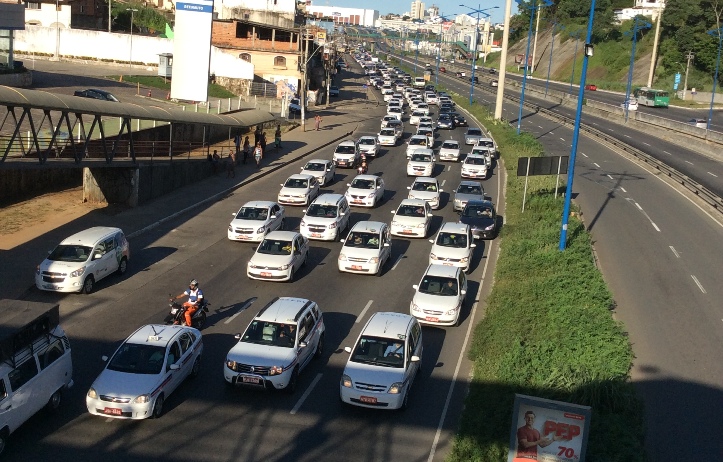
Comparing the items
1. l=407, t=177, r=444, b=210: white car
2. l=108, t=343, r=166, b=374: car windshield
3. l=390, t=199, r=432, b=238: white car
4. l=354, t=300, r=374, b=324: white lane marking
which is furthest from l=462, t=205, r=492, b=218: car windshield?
l=108, t=343, r=166, b=374: car windshield

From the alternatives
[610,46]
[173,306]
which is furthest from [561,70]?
[173,306]

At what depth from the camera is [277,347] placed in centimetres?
1773

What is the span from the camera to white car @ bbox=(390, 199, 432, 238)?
3167cm

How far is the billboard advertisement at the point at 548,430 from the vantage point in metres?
11.9

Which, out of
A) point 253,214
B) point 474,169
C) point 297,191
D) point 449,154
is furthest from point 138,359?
point 449,154

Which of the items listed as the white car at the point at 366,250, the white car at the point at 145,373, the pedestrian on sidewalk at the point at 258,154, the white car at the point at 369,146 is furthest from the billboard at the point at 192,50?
the white car at the point at 145,373

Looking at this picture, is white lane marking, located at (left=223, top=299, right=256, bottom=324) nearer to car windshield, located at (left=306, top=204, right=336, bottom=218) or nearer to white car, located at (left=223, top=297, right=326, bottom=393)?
white car, located at (left=223, top=297, right=326, bottom=393)

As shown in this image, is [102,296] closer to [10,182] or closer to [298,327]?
[298,327]

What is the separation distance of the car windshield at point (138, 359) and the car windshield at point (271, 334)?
88.1 inches

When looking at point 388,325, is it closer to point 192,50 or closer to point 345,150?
point 345,150

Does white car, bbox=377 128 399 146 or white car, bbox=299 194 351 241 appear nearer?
white car, bbox=299 194 351 241

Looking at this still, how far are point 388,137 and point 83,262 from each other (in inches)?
1407

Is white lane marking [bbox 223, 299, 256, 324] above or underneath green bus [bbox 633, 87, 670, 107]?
underneath

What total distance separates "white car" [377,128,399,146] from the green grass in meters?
28.5
